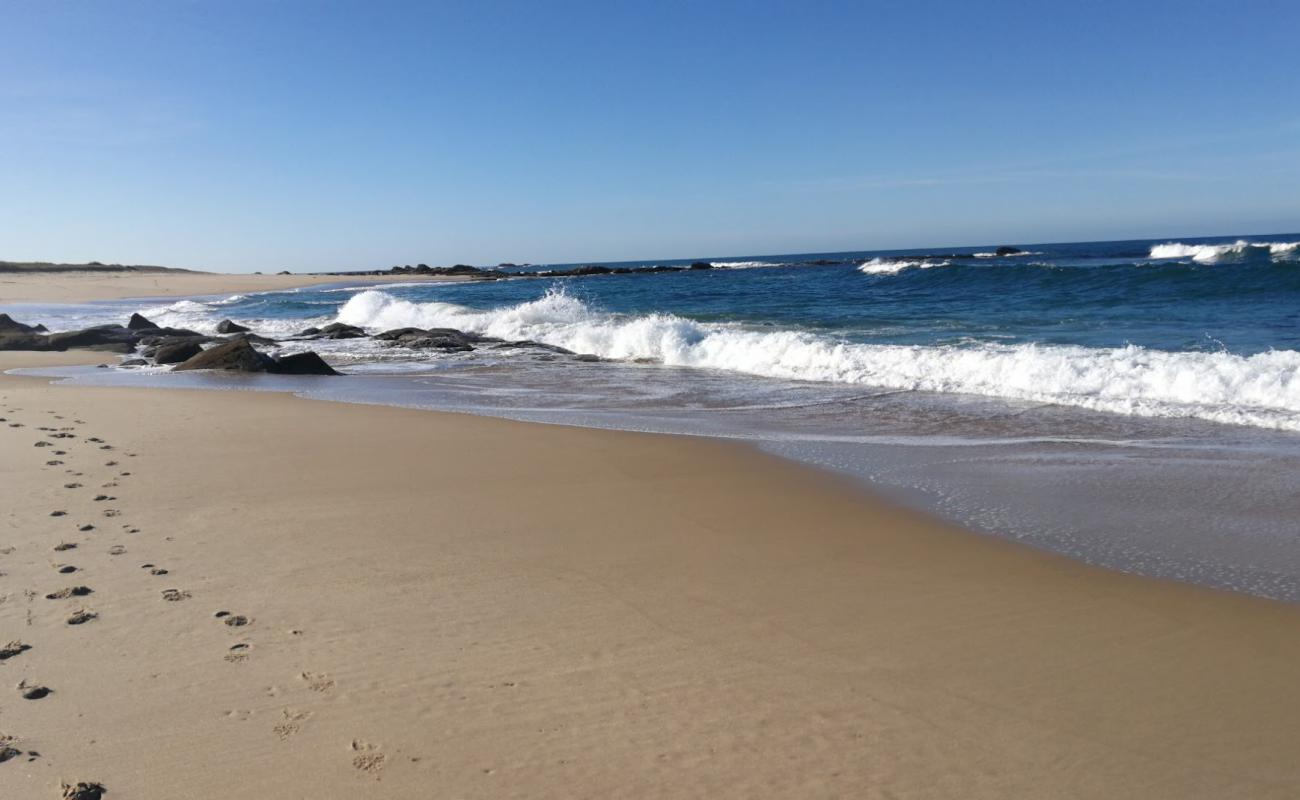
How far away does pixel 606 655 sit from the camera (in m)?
3.66

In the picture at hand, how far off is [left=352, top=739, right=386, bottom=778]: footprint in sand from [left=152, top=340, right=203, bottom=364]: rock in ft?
52.3

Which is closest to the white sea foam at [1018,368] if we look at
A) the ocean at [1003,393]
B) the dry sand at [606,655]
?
the ocean at [1003,393]

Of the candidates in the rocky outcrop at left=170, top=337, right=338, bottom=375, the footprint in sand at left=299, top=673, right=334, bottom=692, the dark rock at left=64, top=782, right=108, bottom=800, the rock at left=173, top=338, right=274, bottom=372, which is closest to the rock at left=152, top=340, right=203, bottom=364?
the rock at left=173, top=338, right=274, bottom=372

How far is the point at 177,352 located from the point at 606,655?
16143 mm

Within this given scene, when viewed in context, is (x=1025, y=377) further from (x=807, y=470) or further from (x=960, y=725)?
(x=960, y=725)

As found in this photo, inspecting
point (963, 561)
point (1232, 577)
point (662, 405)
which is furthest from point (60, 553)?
point (662, 405)

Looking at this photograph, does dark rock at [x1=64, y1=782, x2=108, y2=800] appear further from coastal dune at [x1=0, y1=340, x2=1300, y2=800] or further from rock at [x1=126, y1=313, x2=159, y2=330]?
rock at [x1=126, y1=313, x2=159, y2=330]

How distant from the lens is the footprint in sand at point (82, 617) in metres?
3.89

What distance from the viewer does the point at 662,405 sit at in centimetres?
1122

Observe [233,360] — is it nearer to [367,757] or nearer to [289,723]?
[289,723]

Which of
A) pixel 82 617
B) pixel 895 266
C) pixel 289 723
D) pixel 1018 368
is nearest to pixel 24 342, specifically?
pixel 82 617

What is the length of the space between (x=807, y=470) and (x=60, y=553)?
16.8ft

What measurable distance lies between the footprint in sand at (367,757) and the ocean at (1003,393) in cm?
394

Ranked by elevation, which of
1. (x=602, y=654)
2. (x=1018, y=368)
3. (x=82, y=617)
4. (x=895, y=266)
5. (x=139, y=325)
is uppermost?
(x=895, y=266)
